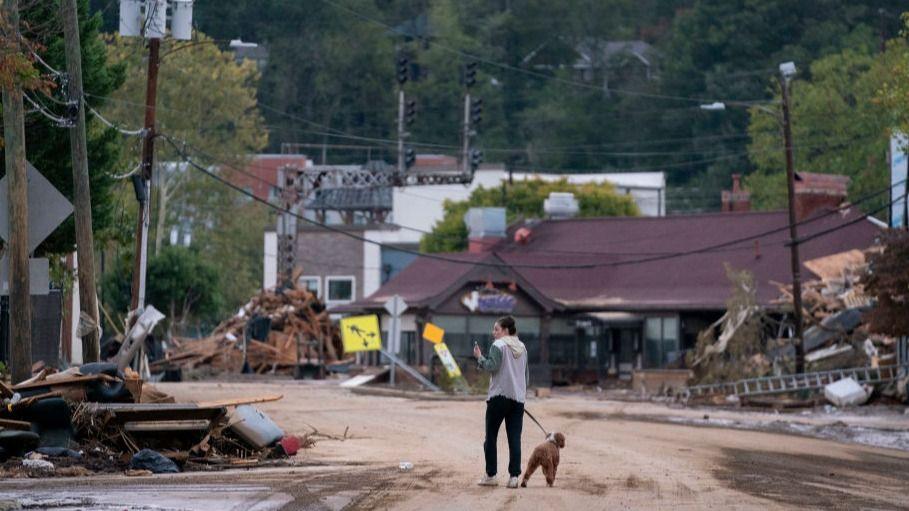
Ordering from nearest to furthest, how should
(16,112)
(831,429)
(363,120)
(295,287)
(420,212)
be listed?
(16,112), (831,429), (295,287), (420,212), (363,120)

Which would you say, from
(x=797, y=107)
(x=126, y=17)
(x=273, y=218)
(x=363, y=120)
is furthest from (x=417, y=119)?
(x=126, y=17)

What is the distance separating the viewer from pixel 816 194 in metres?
56.8

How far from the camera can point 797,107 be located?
8912 centimetres

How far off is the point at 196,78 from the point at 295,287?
1762cm

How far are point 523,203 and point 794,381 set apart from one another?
156 ft

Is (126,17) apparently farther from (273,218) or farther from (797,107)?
(273,218)

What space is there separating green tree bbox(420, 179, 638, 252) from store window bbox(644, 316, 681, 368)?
3043 cm

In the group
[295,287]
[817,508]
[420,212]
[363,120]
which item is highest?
[363,120]

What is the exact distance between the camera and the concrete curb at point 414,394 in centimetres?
4228

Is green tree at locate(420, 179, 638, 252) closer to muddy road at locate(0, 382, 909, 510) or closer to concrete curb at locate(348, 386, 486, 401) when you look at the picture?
concrete curb at locate(348, 386, 486, 401)

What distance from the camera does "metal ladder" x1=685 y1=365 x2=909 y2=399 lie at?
41219 millimetres

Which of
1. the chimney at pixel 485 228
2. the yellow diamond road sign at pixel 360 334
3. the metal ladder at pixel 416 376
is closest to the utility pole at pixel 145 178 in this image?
the yellow diamond road sign at pixel 360 334

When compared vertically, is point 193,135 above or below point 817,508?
above

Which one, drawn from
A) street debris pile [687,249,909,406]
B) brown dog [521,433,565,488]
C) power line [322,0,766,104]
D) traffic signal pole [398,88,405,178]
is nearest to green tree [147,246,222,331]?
traffic signal pole [398,88,405,178]
